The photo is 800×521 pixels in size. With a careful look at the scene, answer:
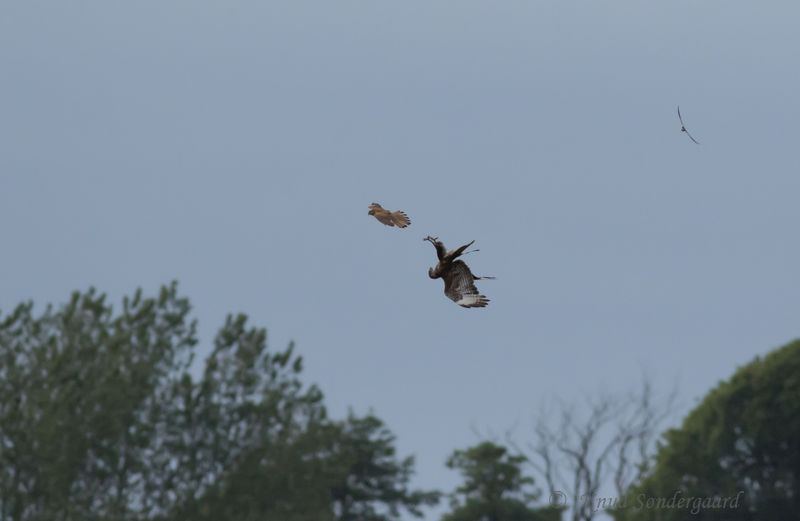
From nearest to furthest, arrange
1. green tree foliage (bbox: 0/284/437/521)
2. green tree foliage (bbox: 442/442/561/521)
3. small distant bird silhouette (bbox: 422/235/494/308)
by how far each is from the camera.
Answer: small distant bird silhouette (bbox: 422/235/494/308)
green tree foliage (bbox: 0/284/437/521)
green tree foliage (bbox: 442/442/561/521)

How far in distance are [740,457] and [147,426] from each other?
24.8m

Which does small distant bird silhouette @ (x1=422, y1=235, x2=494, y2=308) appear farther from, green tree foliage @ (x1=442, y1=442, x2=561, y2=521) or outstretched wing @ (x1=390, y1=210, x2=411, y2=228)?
green tree foliage @ (x1=442, y1=442, x2=561, y2=521)

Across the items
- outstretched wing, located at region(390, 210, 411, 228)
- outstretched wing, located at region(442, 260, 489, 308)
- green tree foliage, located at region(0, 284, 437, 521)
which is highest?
green tree foliage, located at region(0, 284, 437, 521)

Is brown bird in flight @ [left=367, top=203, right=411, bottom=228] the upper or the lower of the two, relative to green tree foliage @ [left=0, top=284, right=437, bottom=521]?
lower

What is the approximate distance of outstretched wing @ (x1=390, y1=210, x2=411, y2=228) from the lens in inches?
787

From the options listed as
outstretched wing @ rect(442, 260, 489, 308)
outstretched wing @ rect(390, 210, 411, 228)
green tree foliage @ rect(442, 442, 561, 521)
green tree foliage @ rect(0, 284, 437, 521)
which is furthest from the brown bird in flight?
green tree foliage @ rect(442, 442, 561, 521)

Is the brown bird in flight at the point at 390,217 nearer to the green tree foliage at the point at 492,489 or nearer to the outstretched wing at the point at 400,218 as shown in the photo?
the outstretched wing at the point at 400,218

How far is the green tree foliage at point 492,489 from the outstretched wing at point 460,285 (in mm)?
49076

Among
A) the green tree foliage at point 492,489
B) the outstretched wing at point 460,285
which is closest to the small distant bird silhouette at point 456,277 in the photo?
the outstretched wing at point 460,285

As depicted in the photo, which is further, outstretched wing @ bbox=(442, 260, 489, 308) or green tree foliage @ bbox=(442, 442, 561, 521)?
green tree foliage @ bbox=(442, 442, 561, 521)

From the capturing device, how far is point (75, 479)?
2009 inches

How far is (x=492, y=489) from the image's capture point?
229 feet

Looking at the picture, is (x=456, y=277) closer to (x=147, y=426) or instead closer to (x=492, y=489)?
(x=147, y=426)

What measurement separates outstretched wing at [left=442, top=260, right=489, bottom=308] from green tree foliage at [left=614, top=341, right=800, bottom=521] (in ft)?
142
